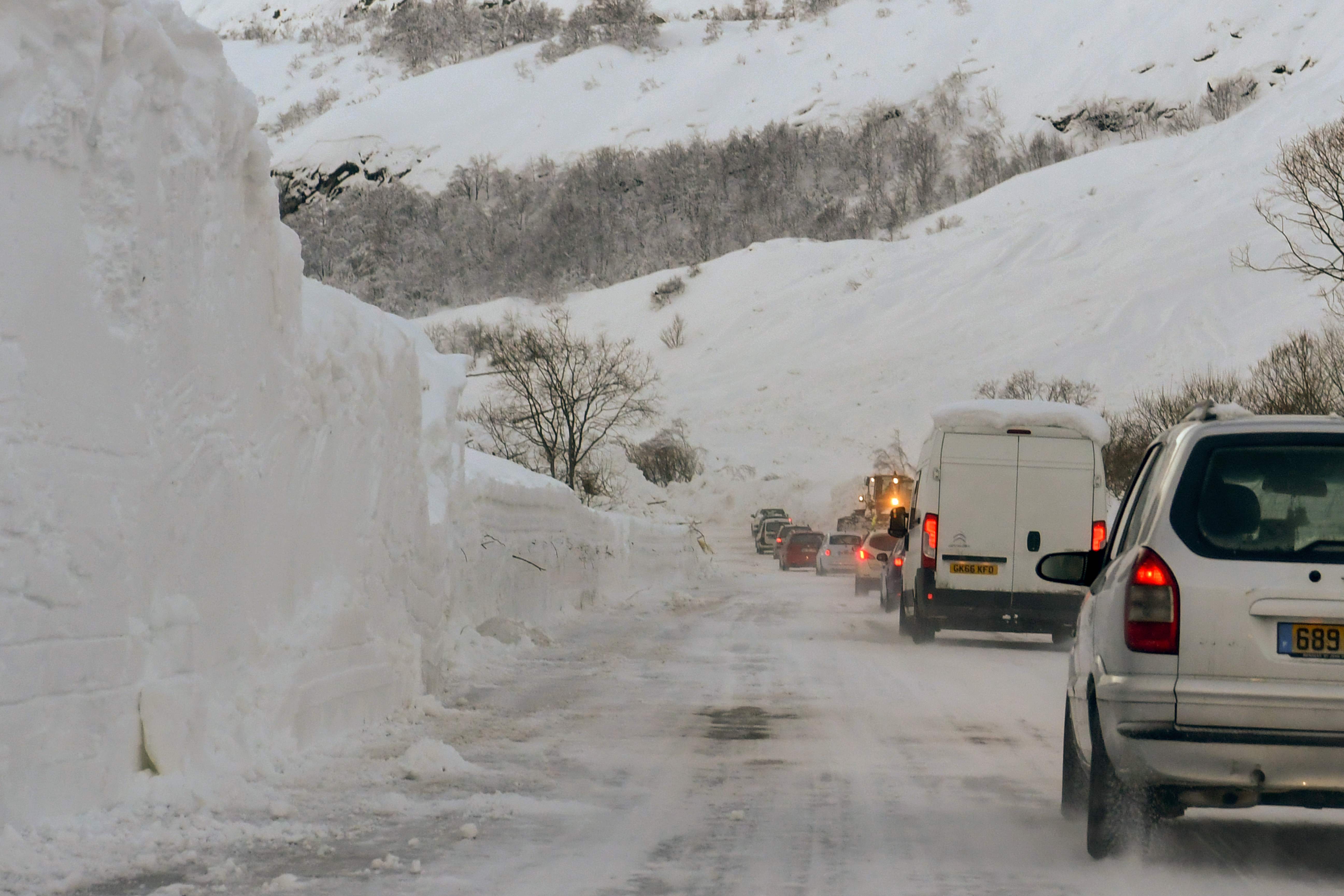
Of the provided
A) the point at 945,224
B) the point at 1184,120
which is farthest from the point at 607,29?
the point at 945,224

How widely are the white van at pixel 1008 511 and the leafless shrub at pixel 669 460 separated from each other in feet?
191

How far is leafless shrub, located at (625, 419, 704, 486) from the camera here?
77.5 m

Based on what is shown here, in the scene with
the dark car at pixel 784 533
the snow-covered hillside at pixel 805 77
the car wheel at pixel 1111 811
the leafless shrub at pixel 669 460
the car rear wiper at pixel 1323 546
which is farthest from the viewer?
the snow-covered hillside at pixel 805 77

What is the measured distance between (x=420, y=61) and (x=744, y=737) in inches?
6845

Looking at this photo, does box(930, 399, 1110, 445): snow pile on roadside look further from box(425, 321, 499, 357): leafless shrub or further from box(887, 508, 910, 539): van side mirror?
box(425, 321, 499, 357): leafless shrub

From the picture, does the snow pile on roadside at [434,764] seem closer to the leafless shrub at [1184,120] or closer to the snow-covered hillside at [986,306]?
the snow-covered hillside at [986,306]

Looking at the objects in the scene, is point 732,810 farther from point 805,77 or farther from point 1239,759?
point 805,77

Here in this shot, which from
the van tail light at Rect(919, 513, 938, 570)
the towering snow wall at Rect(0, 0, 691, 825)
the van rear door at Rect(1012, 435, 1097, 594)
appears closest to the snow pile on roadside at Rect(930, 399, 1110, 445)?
the van rear door at Rect(1012, 435, 1097, 594)

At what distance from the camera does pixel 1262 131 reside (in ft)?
312

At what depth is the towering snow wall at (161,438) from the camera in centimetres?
620

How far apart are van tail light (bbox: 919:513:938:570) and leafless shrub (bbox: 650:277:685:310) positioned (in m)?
81.2

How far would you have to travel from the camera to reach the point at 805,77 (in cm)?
14925

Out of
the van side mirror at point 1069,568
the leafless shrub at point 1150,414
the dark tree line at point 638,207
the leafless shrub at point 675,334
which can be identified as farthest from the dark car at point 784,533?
the dark tree line at point 638,207

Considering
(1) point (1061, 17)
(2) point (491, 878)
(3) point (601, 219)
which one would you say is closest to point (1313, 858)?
(2) point (491, 878)
